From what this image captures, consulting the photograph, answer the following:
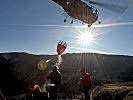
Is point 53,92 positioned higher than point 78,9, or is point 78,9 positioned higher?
point 78,9

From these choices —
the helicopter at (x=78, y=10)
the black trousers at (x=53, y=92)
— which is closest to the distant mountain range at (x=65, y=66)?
the helicopter at (x=78, y=10)

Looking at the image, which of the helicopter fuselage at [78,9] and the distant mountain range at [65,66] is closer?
the helicopter fuselage at [78,9]

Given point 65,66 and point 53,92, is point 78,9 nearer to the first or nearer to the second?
point 53,92

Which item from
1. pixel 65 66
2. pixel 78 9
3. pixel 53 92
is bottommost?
pixel 53 92

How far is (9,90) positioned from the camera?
61.5 m

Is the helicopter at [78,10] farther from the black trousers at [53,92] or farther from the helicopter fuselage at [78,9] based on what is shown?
the black trousers at [53,92]

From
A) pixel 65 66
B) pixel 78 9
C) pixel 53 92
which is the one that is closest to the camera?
pixel 53 92

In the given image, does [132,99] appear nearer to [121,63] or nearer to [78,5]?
[78,5]

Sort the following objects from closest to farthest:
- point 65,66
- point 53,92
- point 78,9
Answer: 1. point 53,92
2. point 78,9
3. point 65,66

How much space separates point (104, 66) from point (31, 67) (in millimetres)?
24238

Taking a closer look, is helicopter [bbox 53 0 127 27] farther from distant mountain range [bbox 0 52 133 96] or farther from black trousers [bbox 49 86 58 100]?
distant mountain range [bbox 0 52 133 96]

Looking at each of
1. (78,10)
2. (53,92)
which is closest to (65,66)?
(78,10)

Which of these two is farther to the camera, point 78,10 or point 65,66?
point 65,66

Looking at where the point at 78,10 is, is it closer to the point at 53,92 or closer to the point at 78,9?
the point at 78,9
